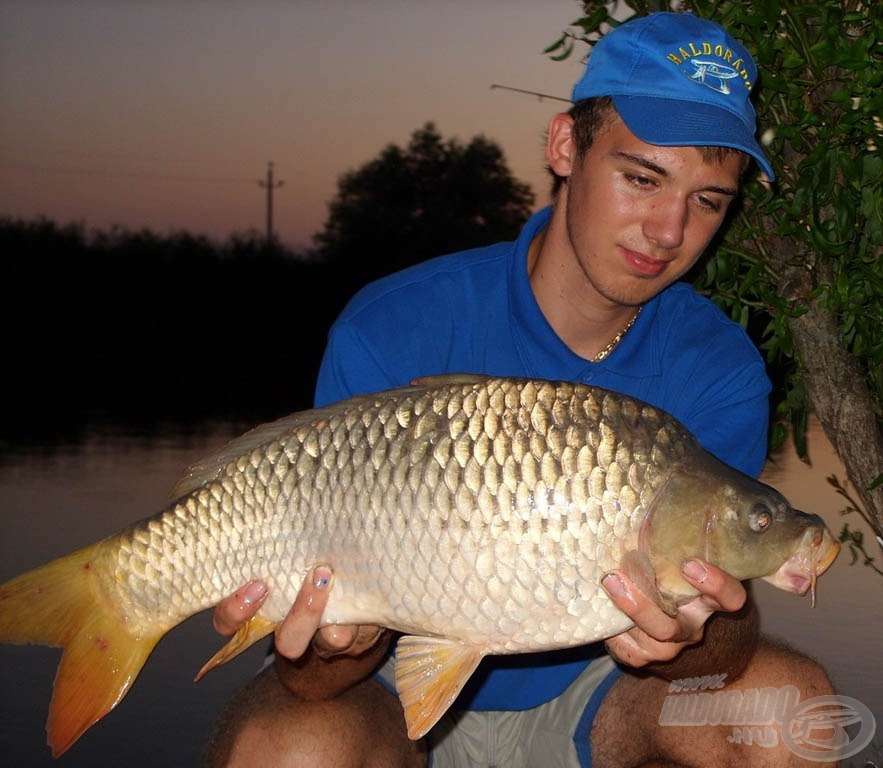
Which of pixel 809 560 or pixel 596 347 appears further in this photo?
pixel 596 347

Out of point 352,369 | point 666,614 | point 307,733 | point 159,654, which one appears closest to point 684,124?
point 352,369

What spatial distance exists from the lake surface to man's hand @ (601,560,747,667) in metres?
0.60

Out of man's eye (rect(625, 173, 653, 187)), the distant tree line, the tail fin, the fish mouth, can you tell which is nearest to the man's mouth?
man's eye (rect(625, 173, 653, 187))

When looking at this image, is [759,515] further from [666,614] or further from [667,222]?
[667,222]

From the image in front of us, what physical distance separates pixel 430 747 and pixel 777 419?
0.99m

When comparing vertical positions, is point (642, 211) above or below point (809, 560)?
above

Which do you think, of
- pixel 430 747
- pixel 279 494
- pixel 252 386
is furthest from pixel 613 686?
pixel 252 386

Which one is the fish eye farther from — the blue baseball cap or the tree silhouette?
the tree silhouette

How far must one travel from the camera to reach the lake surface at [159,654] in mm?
3396

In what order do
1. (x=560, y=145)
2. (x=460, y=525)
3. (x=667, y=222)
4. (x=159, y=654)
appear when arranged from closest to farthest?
(x=460, y=525), (x=667, y=222), (x=560, y=145), (x=159, y=654)

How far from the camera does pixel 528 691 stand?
2104 mm

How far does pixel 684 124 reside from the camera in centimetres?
187

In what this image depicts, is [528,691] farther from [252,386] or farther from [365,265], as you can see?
[365,265]

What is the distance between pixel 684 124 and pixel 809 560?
0.74 m
